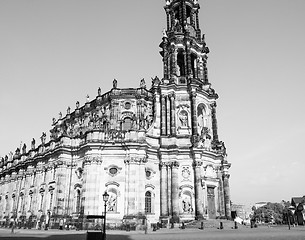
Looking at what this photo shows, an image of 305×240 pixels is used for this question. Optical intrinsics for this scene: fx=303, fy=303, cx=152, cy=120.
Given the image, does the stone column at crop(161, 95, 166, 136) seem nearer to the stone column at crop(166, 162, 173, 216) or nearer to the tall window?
the stone column at crop(166, 162, 173, 216)

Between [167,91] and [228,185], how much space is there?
14230 mm

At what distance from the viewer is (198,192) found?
3347cm

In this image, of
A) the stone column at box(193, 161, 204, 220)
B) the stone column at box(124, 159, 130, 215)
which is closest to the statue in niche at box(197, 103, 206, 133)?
the stone column at box(193, 161, 204, 220)

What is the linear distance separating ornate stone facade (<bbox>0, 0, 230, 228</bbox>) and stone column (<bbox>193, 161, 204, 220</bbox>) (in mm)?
105

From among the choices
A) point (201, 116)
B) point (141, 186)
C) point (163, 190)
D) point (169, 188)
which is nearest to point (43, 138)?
point (141, 186)

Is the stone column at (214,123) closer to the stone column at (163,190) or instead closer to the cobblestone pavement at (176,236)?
the stone column at (163,190)

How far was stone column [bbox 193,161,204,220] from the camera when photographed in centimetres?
3286

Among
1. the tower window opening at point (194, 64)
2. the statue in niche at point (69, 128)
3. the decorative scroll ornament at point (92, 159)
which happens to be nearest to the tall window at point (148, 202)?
the decorative scroll ornament at point (92, 159)

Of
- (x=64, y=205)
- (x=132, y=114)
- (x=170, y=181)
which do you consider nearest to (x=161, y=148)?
(x=170, y=181)

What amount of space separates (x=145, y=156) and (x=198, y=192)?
285 inches

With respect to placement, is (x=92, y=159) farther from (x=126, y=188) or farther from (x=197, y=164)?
(x=197, y=164)

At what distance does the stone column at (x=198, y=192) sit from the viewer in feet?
108

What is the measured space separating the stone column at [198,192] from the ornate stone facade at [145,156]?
11 centimetres

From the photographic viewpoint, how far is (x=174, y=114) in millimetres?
36844
